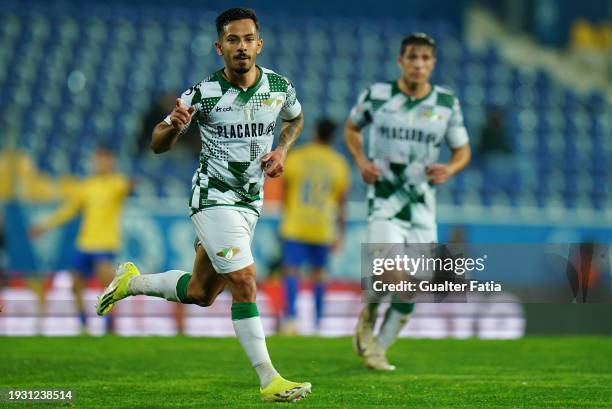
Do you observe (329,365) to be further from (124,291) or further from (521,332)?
(521,332)

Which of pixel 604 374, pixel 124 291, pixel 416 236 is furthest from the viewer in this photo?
pixel 416 236

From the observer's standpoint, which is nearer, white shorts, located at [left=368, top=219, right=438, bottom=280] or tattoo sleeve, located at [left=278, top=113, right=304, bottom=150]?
tattoo sleeve, located at [left=278, top=113, right=304, bottom=150]

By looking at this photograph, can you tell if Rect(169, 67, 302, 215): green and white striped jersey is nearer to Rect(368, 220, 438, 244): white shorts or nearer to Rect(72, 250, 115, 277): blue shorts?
Result: Rect(368, 220, 438, 244): white shorts

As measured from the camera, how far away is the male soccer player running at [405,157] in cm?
899

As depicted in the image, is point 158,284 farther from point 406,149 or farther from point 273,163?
point 406,149

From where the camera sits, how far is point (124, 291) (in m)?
7.71

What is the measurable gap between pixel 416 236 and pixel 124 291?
97.3 inches

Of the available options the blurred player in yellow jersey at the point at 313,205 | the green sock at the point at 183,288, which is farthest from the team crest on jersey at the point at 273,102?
the blurred player in yellow jersey at the point at 313,205

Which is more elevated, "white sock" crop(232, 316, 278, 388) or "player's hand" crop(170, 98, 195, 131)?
"player's hand" crop(170, 98, 195, 131)

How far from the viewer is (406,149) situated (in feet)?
29.9

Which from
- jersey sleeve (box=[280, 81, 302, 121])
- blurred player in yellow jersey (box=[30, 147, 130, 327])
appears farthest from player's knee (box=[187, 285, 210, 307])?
blurred player in yellow jersey (box=[30, 147, 130, 327])

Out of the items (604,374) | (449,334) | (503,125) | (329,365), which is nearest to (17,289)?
(449,334)

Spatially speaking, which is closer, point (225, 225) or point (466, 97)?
point (225, 225)

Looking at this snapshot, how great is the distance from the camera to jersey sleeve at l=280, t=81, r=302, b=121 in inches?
284
